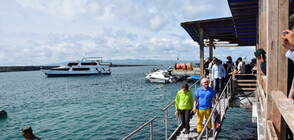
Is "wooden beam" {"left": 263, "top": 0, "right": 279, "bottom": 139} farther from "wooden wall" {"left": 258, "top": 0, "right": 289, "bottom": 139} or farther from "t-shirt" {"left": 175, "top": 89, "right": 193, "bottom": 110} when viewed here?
"t-shirt" {"left": 175, "top": 89, "right": 193, "bottom": 110}

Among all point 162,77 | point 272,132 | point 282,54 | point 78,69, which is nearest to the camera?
point 282,54

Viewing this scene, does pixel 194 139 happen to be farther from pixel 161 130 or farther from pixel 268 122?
pixel 161 130

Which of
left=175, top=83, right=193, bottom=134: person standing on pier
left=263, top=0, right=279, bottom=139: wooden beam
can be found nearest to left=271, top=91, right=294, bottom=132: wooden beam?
left=263, top=0, right=279, bottom=139: wooden beam

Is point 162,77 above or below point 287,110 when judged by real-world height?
below

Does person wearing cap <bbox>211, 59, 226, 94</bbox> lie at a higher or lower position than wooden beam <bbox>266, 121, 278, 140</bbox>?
higher

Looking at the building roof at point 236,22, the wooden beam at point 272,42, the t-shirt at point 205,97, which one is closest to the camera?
the wooden beam at point 272,42

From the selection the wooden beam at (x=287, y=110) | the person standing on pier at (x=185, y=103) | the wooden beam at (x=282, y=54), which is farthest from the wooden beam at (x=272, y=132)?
the person standing on pier at (x=185, y=103)

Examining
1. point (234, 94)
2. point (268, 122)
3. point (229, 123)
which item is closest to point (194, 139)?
point (268, 122)

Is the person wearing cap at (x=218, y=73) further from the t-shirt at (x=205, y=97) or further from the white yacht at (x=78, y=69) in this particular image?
the white yacht at (x=78, y=69)

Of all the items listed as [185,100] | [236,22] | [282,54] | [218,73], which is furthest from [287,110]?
[236,22]

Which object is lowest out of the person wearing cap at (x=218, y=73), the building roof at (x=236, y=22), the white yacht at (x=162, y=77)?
the white yacht at (x=162, y=77)

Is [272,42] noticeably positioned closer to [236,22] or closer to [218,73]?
[218,73]

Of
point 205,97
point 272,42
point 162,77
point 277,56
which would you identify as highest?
point 272,42

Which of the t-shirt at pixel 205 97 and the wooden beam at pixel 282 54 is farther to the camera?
the t-shirt at pixel 205 97
